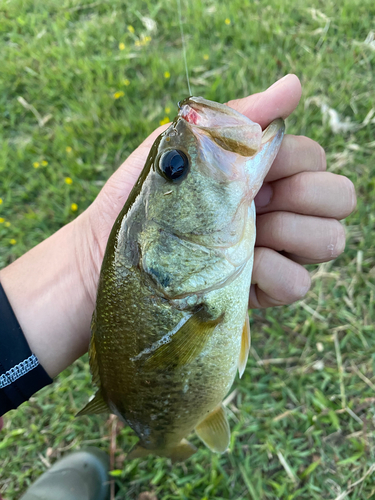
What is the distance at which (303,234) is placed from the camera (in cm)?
179

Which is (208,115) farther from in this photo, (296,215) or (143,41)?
(143,41)

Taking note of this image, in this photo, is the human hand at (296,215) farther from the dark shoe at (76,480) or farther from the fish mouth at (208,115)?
the dark shoe at (76,480)

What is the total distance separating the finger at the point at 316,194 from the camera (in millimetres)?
1777

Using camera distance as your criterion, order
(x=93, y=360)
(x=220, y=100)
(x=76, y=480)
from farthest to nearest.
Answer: (x=220, y=100) → (x=76, y=480) → (x=93, y=360)

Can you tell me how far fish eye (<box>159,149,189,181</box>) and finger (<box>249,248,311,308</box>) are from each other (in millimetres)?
722

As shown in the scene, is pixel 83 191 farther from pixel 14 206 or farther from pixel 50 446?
pixel 50 446

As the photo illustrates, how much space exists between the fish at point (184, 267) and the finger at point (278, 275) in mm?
371

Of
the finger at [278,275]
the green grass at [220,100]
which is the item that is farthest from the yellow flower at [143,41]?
the finger at [278,275]

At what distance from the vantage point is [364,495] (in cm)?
215

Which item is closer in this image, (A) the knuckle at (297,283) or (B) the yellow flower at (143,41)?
(A) the knuckle at (297,283)

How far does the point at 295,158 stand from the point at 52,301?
1.57 meters

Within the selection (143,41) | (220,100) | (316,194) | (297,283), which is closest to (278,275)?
(297,283)

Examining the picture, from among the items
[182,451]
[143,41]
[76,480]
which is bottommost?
[76,480]

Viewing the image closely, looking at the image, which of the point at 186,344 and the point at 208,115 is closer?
the point at 208,115
